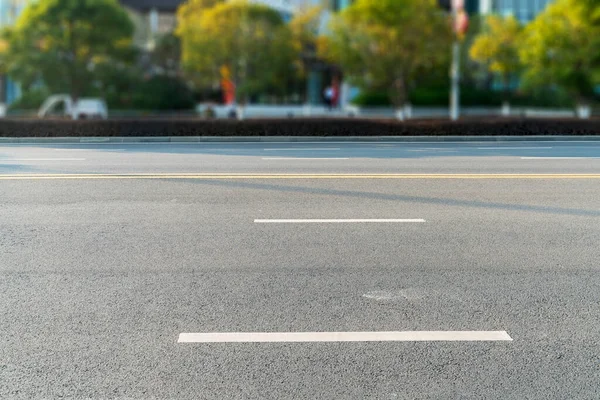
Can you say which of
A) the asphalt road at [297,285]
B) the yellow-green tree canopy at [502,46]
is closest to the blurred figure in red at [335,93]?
the yellow-green tree canopy at [502,46]

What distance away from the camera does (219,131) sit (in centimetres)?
2414

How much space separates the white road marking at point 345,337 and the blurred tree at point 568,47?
32964 mm

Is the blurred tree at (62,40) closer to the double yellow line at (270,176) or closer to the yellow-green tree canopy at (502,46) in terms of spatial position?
the yellow-green tree canopy at (502,46)

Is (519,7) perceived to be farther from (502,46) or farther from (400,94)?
(400,94)

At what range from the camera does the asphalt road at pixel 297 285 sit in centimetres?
414

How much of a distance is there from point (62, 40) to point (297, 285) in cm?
3718

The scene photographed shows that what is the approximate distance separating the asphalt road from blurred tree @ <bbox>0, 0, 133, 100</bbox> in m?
29.8

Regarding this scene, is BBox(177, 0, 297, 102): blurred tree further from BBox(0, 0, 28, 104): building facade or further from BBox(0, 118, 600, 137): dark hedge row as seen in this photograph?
BBox(0, 0, 28, 104): building facade

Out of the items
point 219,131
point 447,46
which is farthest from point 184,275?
point 447,46

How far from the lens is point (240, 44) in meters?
40.9

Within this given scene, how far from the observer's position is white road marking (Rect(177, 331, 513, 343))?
4.69 meters

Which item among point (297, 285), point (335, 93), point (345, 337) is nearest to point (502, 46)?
point (335, 93)

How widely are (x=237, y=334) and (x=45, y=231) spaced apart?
409 centimetres

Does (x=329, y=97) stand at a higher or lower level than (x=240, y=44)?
lower
